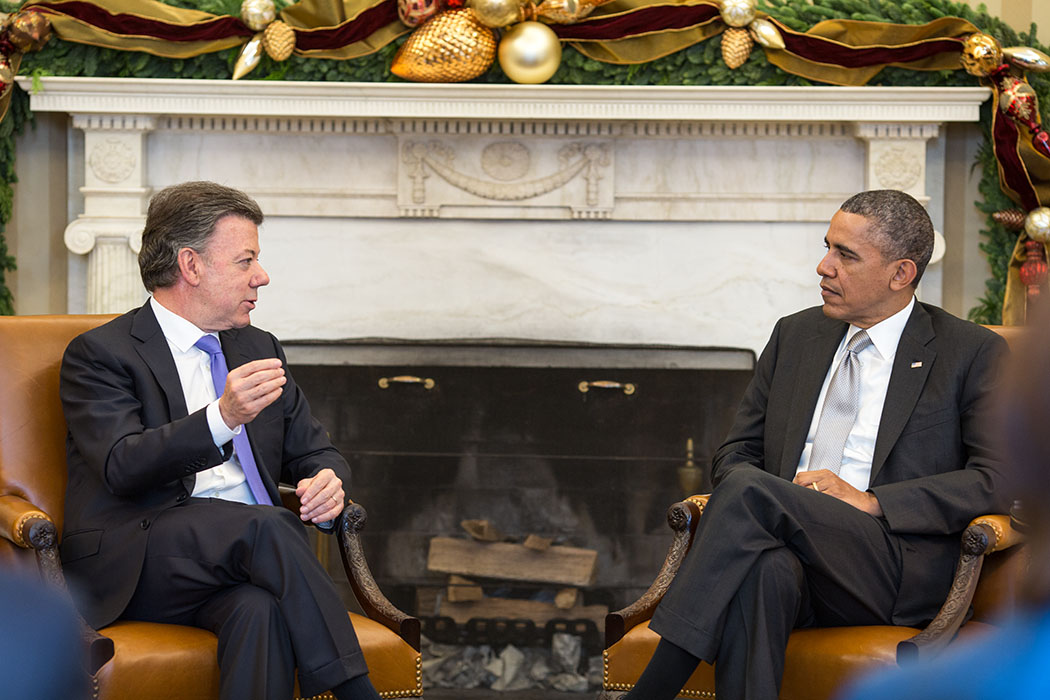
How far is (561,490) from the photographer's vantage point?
3.76 metres

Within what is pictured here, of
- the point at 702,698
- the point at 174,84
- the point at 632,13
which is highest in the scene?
the point at 632,13

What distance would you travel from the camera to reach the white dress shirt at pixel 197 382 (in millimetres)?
2326

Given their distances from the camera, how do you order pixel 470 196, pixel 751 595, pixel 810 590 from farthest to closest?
pixel 470 196
pixel 810 590
pixel 751 595

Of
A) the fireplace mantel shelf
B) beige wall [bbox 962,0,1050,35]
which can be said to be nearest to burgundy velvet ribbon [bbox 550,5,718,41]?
the fireplace mantel shelf

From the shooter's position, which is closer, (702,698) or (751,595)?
(751,595)

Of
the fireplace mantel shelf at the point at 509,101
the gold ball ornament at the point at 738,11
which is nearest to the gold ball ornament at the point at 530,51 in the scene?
the fireplace mantel shelf at the point at 509,101

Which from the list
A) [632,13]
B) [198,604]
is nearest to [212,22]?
[632,13]

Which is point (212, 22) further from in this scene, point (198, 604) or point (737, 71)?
point (198, 604)

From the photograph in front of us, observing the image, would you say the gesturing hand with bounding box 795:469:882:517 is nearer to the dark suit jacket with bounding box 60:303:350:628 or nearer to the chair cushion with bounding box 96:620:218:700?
the dark suit jacket with bounding box 60:303:350:628

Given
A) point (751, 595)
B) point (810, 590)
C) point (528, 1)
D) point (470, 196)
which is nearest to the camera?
point (751, 595)

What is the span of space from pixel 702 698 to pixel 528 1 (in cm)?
222

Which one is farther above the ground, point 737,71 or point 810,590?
point 737,71

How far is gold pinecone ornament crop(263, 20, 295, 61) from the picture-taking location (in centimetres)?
363

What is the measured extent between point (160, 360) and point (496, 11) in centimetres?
171
